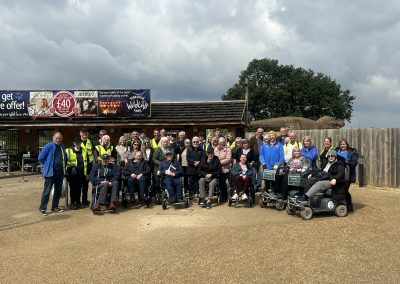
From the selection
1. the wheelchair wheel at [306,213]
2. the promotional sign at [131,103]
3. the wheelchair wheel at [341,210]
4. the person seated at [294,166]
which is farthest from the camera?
the promotional sign at [131,103]

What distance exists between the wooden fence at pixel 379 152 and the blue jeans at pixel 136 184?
694 cm

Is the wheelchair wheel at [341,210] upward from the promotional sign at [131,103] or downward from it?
downward

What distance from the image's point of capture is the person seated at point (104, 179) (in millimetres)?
8500

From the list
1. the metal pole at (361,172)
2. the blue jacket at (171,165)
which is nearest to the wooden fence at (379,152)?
the metal pole at (361,172)

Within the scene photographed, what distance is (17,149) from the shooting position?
20.0 m

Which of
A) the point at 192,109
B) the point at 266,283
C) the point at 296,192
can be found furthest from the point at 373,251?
the point at 192,109

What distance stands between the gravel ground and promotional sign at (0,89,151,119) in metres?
10.4

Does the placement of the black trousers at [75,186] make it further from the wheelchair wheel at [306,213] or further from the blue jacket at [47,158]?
the wheelchair wheel at [306,213]

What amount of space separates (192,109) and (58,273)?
14865 millimetres

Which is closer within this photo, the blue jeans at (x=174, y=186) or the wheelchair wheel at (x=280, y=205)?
the wheelchair wheel at (x=280, y=205)

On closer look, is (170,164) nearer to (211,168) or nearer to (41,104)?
(211,168)

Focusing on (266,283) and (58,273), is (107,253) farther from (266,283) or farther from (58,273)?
(266,283)

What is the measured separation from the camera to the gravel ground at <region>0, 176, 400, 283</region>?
4809 mm

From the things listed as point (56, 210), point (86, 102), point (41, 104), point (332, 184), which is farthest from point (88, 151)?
point (41, 104)
